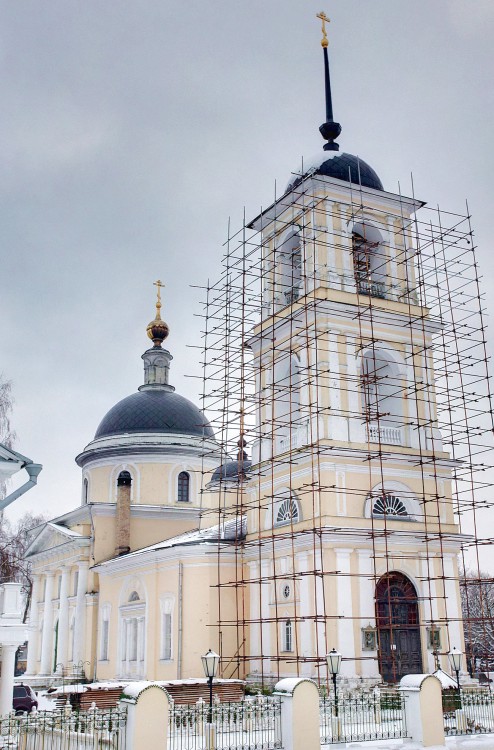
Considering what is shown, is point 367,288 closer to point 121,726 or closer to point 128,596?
point 128,596

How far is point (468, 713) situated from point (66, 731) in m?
7.26

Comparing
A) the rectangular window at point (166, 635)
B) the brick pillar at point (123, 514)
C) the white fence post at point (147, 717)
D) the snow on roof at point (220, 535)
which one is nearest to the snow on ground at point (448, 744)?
the white fence post at point (147, 717)

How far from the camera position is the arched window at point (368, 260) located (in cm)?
2453

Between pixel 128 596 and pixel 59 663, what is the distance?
6388 millimetres

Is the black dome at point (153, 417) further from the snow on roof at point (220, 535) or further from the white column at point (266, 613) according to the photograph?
the white column at point (266, 613)

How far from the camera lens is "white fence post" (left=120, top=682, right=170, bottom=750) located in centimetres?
1130

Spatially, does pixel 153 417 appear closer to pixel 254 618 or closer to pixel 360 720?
pixel 254 618

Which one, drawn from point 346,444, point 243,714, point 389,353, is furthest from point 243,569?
point 243,714

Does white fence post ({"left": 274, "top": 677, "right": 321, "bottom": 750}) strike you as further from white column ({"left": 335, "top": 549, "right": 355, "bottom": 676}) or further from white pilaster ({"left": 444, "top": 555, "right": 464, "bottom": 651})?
white pilaster ({"left": 444, "top": 555, "right": 464, "bottom": 651})

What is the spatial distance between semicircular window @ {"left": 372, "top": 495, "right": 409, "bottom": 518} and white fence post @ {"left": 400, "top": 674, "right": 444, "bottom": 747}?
8303 millimetres

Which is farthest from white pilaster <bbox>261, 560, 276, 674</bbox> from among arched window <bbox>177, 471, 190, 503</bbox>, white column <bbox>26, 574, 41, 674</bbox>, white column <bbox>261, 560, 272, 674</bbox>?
white column <bbox>26, 574, 41, 674</bbox>

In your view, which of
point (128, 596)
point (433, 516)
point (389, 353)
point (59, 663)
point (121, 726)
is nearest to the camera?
point (121, 726)

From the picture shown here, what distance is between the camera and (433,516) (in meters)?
21.7

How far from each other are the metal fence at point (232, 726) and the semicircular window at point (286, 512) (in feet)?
32.6
